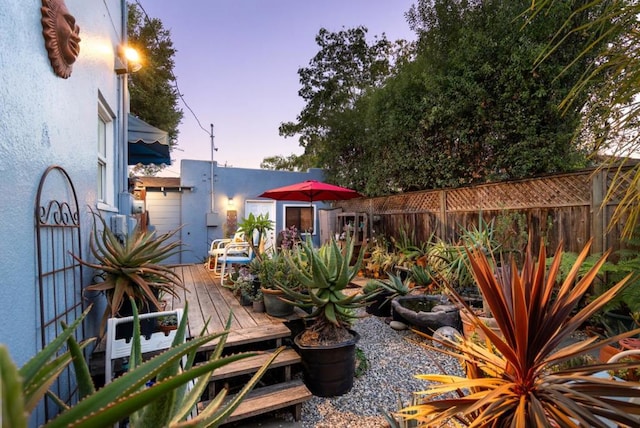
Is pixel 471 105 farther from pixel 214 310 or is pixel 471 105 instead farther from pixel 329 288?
pixel 214 310

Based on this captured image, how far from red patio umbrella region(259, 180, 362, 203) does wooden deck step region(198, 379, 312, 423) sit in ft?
13.8

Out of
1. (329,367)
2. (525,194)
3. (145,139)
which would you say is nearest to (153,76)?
(145,139)

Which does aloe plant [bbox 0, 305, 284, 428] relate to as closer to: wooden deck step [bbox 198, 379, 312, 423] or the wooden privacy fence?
wooden deck step [bbox 198, 379, 312, 423]

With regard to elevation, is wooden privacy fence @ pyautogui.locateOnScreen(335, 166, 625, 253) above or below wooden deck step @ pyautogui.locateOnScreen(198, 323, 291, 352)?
above

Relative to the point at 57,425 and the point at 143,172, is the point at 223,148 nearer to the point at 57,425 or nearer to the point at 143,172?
the point at 143,172

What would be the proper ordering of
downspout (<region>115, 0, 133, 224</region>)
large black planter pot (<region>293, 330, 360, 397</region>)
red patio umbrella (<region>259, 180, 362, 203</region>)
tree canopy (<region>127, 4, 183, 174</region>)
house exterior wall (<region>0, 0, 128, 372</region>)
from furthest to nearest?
tree canopy (<region>127, 4, 183, 174</region>)
red patio umbrella (<region>259, 180, 362, 203</region>)
downspout (<region>115, 0, 133, 224</region>)
large black planter pot (<region>293, 330, 360, 397</region>)
house exterior wall (<region>0, 0, 128, 372</region>)

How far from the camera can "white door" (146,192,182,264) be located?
880 centimetres

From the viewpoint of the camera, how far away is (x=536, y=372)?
1.01 m

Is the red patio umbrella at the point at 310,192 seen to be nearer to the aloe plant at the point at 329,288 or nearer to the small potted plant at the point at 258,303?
the small potted plant at the point at 258,303

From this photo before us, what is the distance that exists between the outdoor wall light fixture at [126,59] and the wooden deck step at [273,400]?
3998 millimetres

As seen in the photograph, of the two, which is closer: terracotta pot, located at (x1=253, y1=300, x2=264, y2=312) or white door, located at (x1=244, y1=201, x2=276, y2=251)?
terracotta pot, located at (x1=253, y1=300, x2=264, y2=312)

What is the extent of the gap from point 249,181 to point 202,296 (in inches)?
245

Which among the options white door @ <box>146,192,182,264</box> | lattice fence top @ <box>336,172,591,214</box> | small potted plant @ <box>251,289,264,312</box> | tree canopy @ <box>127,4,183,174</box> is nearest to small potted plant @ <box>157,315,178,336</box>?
small potted plant @ <box>251,289,264,312</box>

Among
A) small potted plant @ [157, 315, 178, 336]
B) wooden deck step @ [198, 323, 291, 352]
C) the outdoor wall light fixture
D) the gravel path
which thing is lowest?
the gravel path
